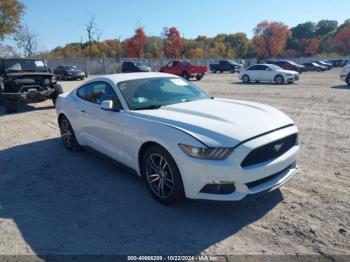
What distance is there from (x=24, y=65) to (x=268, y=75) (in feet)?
55.4

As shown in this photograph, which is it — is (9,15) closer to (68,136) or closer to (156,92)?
(68,136)

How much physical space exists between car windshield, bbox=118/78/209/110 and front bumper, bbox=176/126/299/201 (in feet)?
4.62

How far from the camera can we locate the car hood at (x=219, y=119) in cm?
353

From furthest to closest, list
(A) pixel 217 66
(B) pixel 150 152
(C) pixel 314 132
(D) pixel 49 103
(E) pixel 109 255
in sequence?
(A) pixel 217 66
(D) pixel 49 103
(C) pixel 314 132
(B) pixel 150 152
(E) pixel 109 255

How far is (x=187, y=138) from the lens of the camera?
3.57 m

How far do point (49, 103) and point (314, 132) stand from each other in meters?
10.9

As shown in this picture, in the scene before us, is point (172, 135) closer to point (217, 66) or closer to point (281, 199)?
point (281, 199)

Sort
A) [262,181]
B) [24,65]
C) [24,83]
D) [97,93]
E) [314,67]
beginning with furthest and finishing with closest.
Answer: [314,67]
[24,65]
[24,83]
[97,93]
[262,181]

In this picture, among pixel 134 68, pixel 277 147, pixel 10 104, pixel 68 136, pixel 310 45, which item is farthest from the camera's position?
pixel 310 45

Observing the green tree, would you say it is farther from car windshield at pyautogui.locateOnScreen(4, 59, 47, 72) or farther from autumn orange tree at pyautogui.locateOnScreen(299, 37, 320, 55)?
autumn orange tree at pyautogui.locateOnScreen(299, 37, 320, 55)

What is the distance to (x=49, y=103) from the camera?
45.5 feet

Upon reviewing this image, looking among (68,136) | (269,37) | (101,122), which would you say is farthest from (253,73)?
(269,37)

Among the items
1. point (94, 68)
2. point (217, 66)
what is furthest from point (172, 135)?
point (94, 68)

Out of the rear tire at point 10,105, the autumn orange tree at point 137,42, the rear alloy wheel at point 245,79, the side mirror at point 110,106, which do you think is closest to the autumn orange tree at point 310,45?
the autumn orange tree at point 137,42
